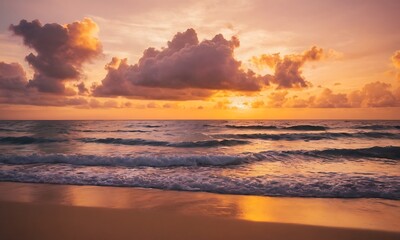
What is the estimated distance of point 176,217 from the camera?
5.80 metres

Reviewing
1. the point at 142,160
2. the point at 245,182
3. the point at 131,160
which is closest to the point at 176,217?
the point at 245,182

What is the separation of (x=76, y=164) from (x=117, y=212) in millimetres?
9101

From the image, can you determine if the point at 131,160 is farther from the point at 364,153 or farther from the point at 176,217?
the point at 364,153

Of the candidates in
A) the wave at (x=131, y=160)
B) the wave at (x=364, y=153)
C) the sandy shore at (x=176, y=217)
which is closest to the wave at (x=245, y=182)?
the sandy shore at (x=176, y=217)

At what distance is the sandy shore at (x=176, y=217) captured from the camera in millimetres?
4938

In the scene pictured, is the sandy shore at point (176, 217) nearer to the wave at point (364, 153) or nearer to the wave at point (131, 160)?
the wave at point (131, 160)

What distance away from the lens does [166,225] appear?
17.4 ft

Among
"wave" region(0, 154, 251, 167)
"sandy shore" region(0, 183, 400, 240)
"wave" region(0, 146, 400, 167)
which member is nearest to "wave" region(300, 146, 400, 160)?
"wave" region(0, 146, 400, 167)

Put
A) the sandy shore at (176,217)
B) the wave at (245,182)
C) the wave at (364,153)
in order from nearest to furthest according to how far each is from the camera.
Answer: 1. the sandy shore at (176,217)
2. the wave at (245,182)
3. the wave at (364,153)

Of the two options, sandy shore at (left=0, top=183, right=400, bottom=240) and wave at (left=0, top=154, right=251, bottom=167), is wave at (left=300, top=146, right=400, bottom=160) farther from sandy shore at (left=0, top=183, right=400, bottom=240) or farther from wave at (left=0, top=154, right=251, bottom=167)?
sandy shore at (left=0, top=183, right=400, bottom=240)

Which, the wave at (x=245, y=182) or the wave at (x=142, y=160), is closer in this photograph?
the wave at (x=245, y=182)

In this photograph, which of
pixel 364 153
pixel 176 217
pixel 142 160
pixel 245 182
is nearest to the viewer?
pixel 176 217

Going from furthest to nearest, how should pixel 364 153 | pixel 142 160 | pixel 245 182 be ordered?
pixel 364 153 < pixel 142 160 < pixel 245 182

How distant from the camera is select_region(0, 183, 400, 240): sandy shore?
4938 mm
